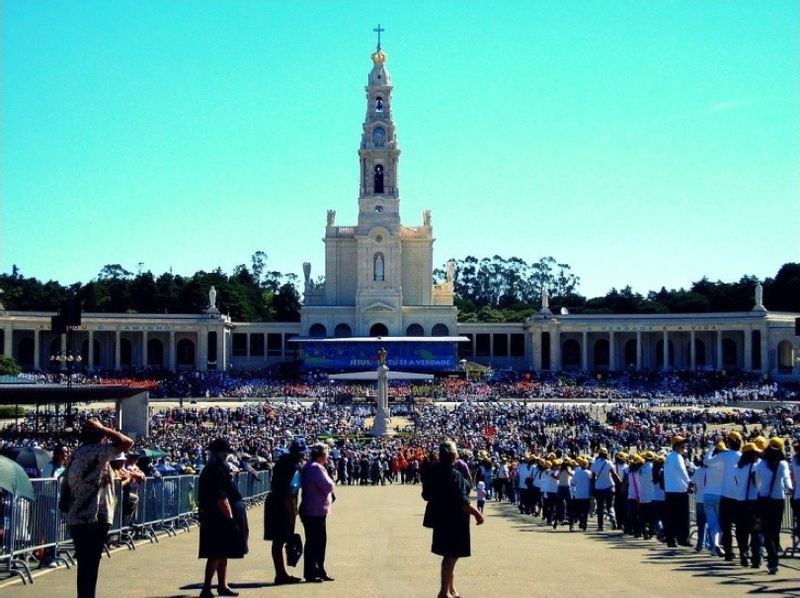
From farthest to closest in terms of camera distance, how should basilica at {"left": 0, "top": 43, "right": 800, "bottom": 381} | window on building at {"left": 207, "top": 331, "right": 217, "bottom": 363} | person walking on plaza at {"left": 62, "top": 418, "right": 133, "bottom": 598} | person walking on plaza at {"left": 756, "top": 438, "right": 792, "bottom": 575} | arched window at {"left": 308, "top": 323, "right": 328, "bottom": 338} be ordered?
window on building at {"left": 207, "top": 331, "right": 217, "bottom": 363} < arched window at {"left": 308, "top": 323, "right": 328, "bottom": 338} < basilica at {"left": 0, "top": 43, "right": 800, "bottom": 381} < person walking on plaza at {"left": 756, "top": 438, "right": 792, "bottom": 575} < person walking on plaza at {"left": 62, "top": 418, "right": 133, "bottom": 598}

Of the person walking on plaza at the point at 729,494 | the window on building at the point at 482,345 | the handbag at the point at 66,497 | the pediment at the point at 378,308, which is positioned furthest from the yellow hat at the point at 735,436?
the window on building at the point at 482,345

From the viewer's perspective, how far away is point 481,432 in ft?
165

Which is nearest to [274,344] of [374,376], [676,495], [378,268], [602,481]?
[378,268]

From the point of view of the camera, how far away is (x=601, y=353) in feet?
338

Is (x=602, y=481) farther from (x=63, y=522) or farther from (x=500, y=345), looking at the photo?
(x=500, y=345)

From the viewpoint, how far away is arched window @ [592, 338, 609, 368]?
101562 mm

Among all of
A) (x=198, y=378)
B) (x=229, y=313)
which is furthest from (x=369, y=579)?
(x=229, y=313)

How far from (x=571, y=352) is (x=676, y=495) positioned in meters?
87.0

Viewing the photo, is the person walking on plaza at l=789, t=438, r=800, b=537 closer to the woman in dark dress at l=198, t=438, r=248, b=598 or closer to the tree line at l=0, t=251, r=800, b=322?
the woman in dark dress at l=198, t=438, r=248, b=598

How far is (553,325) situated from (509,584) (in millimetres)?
81784

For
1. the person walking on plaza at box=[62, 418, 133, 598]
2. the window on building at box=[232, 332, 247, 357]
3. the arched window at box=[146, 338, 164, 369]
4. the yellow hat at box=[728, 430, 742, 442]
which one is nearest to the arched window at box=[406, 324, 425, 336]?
the window on building at box=[232, 332, 247, 357]

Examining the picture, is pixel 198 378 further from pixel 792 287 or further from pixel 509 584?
pixel 509 584

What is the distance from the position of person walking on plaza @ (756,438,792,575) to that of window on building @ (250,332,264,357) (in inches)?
3419

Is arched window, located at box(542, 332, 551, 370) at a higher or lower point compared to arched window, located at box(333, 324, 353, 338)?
lower
